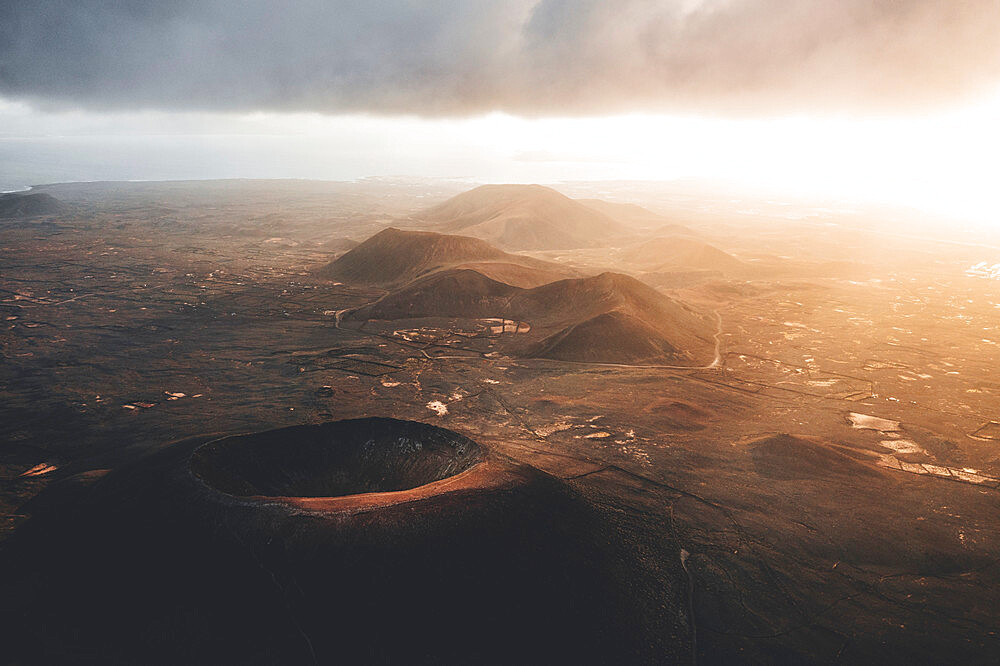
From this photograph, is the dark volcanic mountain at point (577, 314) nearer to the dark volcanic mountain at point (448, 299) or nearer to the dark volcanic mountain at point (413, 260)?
the dark volcanic mountain at point (448, 299)

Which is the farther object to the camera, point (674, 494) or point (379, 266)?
point (379, 266)

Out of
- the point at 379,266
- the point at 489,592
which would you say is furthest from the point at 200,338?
the point at 489,592

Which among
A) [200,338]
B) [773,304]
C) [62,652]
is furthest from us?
[773,304]

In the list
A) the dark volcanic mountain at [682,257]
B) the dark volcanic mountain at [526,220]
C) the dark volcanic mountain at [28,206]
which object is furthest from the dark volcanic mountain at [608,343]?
the dark volcanic mountain at [28,206]

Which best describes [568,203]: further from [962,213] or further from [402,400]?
[962,213]

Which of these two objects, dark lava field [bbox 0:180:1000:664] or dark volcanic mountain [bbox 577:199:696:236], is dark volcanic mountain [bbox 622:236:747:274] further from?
dark volcanic mountain [bbox 577:199:696:236]

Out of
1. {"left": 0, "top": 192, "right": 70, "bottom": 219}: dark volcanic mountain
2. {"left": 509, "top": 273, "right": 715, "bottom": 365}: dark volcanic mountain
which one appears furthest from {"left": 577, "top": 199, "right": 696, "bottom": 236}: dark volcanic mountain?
{"left": 0, "top": 192, "right": 70, "bottom": 219}: dark volcanic mountain
